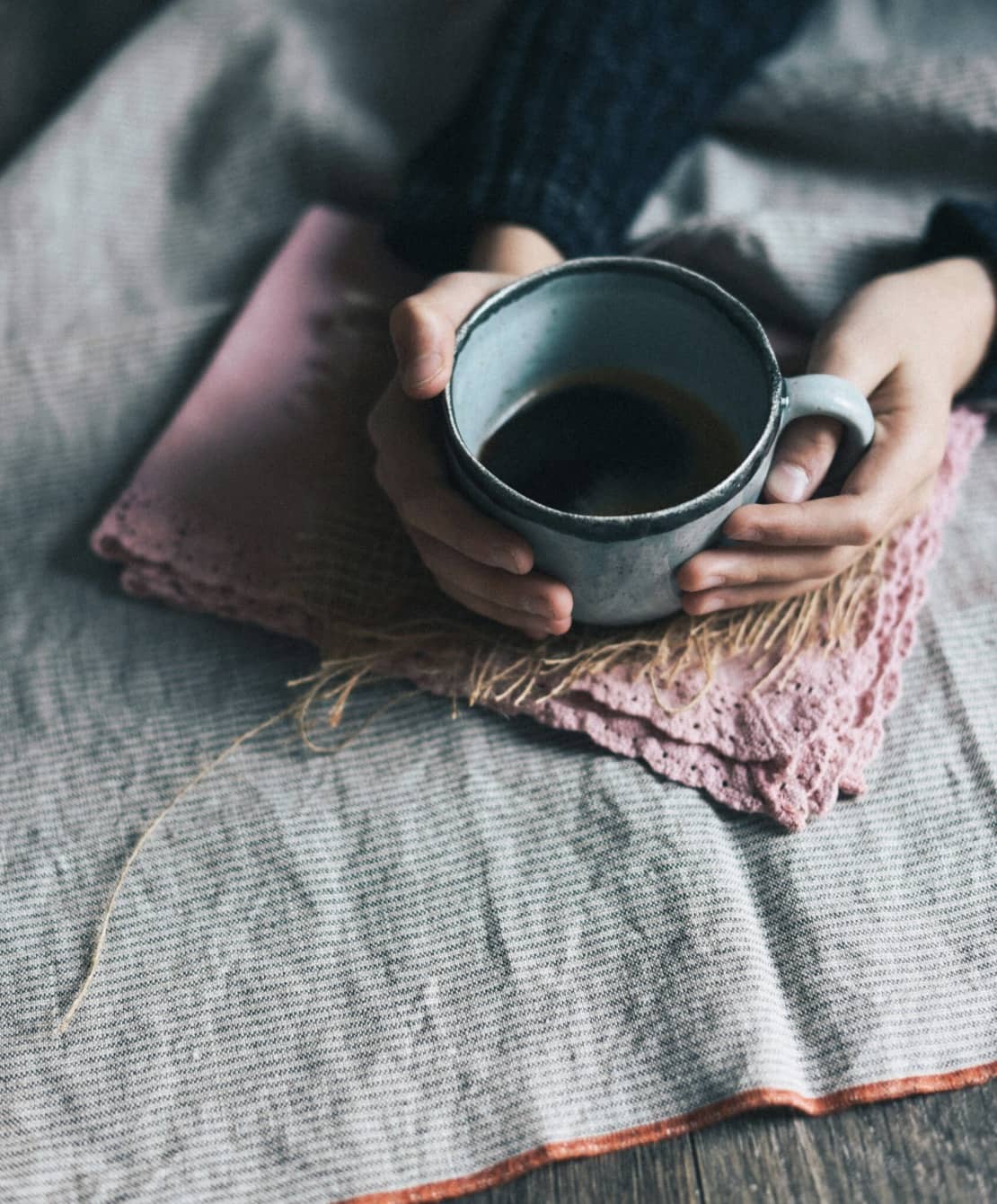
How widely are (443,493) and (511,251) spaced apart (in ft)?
0.64

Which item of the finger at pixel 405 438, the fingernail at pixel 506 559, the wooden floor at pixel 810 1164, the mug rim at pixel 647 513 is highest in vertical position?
the mug rim at pixel 647 513

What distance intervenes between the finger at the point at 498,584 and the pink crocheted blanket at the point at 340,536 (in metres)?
0.05

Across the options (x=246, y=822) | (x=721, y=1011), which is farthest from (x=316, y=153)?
(x=721, y=1011)

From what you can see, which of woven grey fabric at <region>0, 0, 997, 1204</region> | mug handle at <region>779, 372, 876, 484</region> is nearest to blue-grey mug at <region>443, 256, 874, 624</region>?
mug handle at <region>779, 372, 876, 484</region>

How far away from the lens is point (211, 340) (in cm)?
66

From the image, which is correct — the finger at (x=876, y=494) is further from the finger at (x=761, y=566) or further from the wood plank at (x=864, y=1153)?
the wood plank at (x=864, y=1153)

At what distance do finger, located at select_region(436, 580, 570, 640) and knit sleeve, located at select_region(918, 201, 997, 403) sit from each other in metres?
0.27

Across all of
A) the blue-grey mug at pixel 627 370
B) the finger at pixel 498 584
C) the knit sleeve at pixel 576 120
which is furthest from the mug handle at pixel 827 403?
the knit sleeve at pixel 576 120

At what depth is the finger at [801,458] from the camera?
45cm

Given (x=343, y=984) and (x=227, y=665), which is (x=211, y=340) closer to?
(x=227, y=665)

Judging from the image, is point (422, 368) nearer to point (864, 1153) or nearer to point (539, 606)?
point (539, 606)

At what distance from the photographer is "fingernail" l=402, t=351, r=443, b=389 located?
16.9 inches

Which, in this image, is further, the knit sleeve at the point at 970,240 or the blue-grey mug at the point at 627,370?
the knit sleeve at the point at 970,240

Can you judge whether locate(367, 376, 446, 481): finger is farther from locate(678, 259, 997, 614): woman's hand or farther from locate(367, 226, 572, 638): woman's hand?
locate(678, 259, 997, 614): woman's hand
